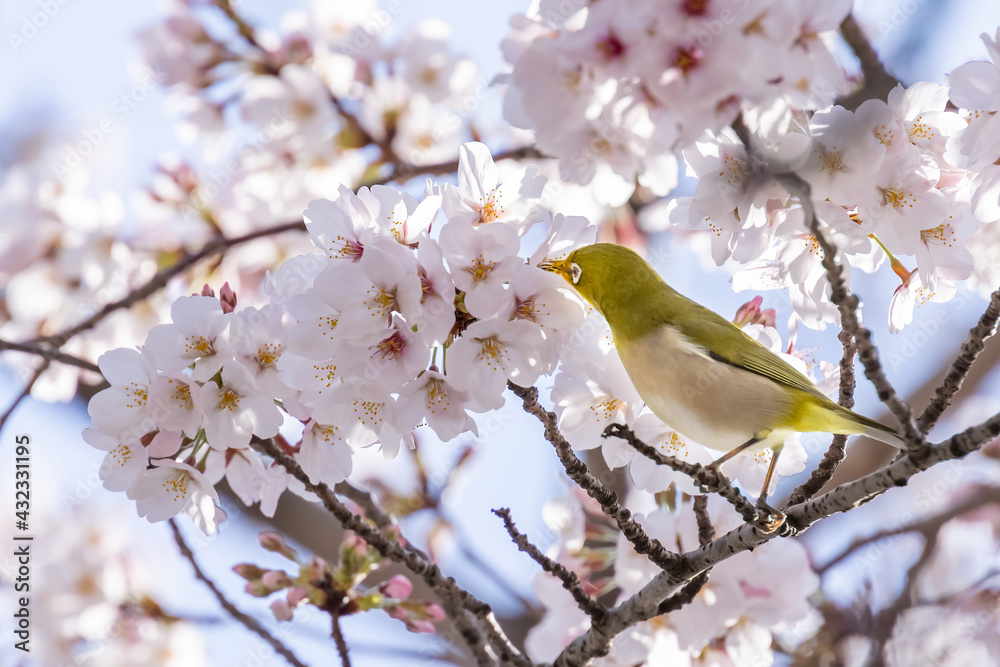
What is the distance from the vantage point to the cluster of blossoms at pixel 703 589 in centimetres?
203

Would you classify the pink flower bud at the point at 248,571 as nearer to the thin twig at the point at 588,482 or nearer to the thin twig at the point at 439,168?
the thin twig at the point at 588,482

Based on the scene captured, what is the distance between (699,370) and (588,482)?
1.27 ft

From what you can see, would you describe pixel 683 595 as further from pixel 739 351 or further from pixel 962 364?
pixel 962 364

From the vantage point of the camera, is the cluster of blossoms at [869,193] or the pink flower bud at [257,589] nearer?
the cluster of blossoms at [869,193]

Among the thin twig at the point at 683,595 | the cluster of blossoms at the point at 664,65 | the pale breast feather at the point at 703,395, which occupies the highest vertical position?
the cluster of blossoms at the point at 664,65

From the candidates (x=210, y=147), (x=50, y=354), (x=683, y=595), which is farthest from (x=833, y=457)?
(x=210, y=147)

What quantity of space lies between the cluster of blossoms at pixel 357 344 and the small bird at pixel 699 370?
0.19 meters

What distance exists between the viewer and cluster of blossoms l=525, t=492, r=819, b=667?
2.03 metres

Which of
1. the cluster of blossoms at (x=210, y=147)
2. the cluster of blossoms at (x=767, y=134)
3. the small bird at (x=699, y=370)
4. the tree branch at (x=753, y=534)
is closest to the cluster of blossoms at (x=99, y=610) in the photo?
the cluster of blossoms at (x=210, y=147)

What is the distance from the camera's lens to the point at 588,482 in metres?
1.35

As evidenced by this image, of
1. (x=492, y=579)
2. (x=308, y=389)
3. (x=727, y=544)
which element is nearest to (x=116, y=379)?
(x=308, y=389)

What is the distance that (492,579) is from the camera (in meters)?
3.05

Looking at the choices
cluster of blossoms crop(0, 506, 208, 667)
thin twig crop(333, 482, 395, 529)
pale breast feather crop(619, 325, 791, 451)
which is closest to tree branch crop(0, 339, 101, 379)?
thin twig crop(333, 482, 395, 529)

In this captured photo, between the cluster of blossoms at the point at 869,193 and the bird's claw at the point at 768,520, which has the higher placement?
the cluster of blossoms at the point at 869,193
